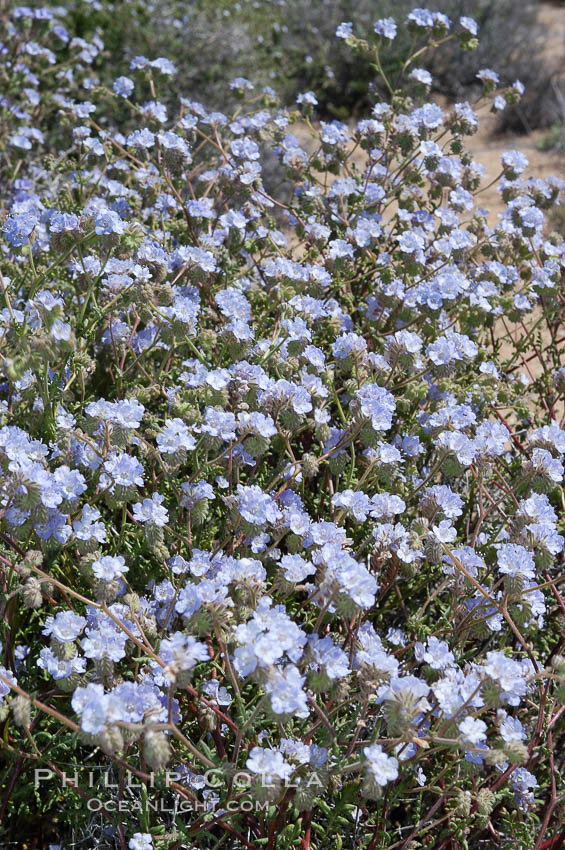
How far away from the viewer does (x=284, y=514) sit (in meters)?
2.35

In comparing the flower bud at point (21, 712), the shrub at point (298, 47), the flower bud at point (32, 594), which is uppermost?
the shrub at point (298, 47)

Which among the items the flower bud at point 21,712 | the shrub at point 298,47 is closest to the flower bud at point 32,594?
the flower bud at point 21,712

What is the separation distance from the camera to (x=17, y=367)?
2.00 metres

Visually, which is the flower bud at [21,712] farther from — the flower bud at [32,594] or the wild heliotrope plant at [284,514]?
the flower bud at [32,594]

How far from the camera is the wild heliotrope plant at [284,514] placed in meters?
1.96

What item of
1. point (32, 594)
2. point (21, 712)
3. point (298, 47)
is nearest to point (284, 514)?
point (32, 594)

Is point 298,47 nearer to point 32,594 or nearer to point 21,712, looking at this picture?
point 32,594

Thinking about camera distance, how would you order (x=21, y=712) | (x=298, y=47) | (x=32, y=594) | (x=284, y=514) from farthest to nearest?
(x=298, y=47), (x=284, y=514), (x=32, y=594), (x=21, y=712)

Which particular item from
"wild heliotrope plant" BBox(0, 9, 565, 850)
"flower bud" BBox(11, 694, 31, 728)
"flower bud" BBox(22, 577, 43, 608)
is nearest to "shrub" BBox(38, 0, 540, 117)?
"wild heliotrope plant" BBox(0, 9, 565, 850)

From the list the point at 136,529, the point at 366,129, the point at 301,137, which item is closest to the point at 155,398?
the point at 136,529

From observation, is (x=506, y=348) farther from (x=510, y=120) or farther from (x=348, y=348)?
(x=510, y=120)

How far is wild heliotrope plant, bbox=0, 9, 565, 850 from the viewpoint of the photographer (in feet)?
6.43

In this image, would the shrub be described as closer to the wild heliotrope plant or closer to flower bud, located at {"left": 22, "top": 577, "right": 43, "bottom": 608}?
the wild heliotrope plant

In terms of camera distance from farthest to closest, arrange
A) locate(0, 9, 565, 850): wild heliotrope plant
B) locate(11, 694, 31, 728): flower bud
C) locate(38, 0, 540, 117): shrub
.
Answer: locate(38, 0, 540, 117): shrub → locate(0, 9, 565, 850): wild heliotrope plant → locate(11, 694, 31, 728): flower bud
